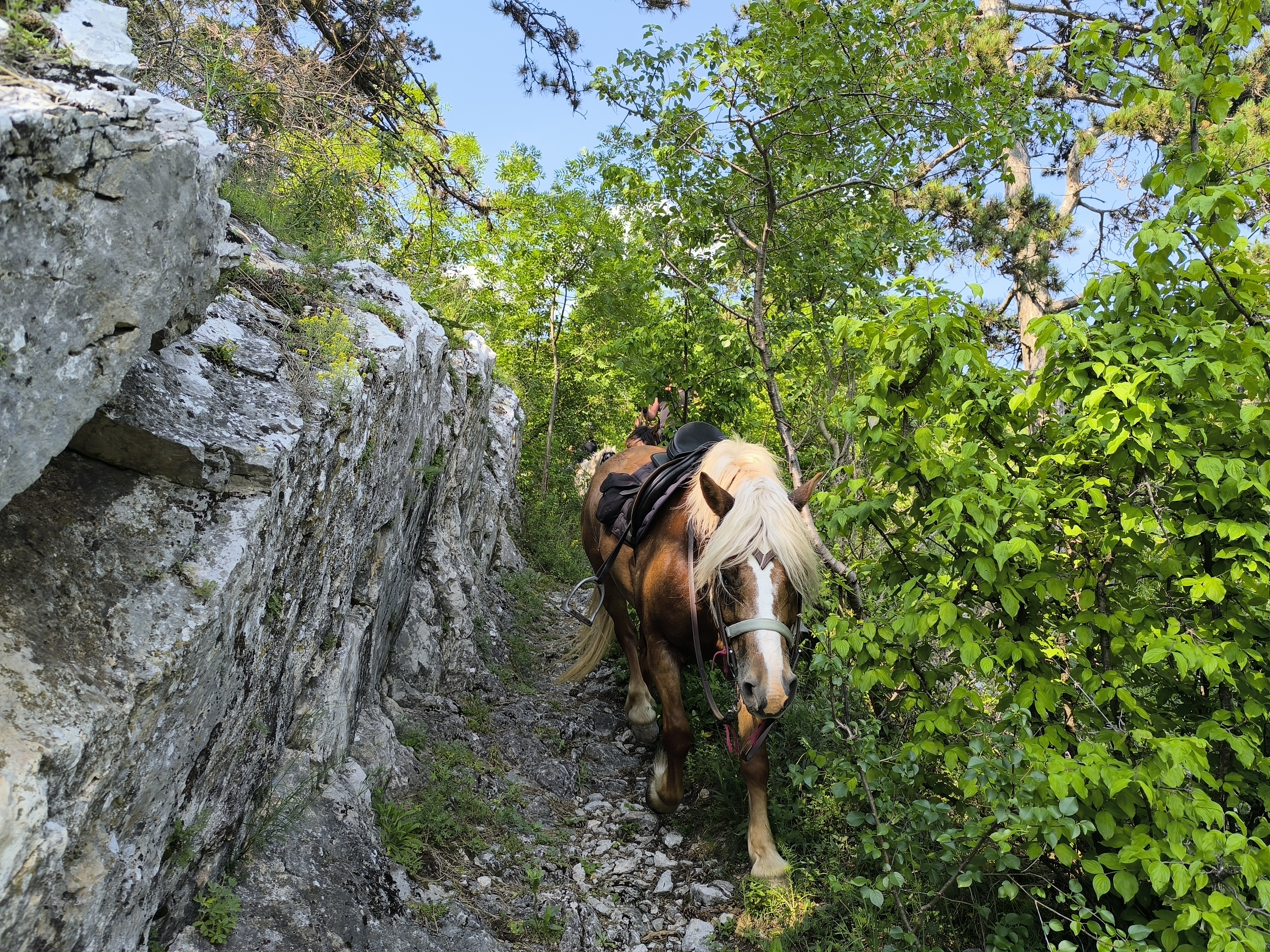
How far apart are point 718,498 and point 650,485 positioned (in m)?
1.01

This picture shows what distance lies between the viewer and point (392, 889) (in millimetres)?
3340

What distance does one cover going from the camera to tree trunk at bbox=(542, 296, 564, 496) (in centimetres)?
1284

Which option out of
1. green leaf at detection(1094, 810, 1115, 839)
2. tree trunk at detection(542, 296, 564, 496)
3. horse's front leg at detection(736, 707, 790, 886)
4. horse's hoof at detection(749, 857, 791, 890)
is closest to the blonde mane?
horse's front leg at detection(736, 707, 790, 886)

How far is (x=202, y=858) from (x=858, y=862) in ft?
9.63

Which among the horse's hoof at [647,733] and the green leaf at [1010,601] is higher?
the green leaf at [1010,601]

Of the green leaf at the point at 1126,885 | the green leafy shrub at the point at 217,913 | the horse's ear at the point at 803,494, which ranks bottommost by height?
the green leafy shrub at the point at 217,913

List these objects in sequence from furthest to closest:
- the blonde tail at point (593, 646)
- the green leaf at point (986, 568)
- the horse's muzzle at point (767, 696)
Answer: the blonde tail at point (593, 646)
the horse's muzzle at point (767, 696)
the green leaf at point (986, 568)

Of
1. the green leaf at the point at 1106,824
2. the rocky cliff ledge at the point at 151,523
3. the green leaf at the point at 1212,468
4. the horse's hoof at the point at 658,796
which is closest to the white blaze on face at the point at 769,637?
the green leaf at the point at 1106,824

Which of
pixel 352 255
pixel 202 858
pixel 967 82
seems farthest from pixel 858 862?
pixel 967 82

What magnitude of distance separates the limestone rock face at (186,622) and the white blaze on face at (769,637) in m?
1.96

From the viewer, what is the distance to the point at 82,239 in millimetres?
1929

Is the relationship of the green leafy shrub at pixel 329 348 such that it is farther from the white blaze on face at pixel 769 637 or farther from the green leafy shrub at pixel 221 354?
the white blaze on face at pixel 769 637

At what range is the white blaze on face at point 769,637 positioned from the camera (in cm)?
356

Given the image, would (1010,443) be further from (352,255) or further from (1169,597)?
(352,255)
